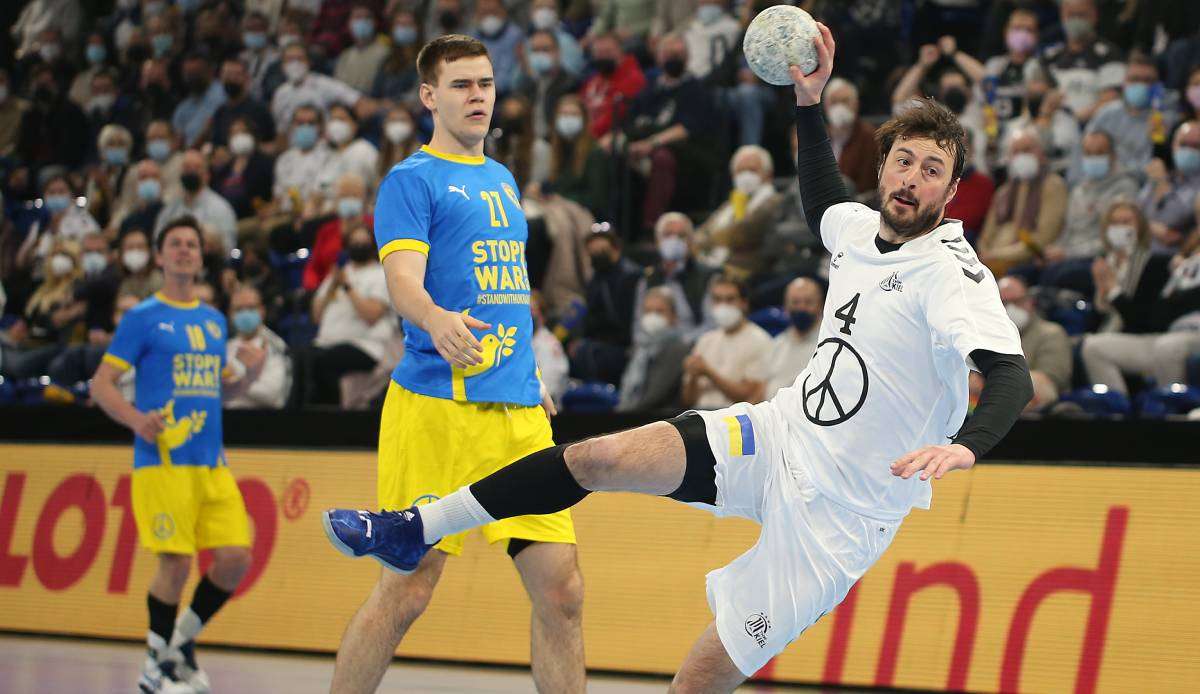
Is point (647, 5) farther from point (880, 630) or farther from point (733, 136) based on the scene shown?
point (880, 630)

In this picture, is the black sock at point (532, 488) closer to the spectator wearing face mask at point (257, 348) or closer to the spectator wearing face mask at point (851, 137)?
the spectator wearing face mask at point (257, 348)

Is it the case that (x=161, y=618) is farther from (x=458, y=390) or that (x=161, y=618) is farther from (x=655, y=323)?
(x=655, y=323)

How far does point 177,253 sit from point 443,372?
3.23m

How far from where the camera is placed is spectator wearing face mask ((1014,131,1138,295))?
10461mm

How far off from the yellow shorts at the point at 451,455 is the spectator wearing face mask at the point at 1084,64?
24.5 ft

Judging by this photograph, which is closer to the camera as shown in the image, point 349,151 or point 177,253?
point 177,253

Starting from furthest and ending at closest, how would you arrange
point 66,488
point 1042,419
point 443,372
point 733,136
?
point 733,136
point 66,488
point 1042,419
point 443,372

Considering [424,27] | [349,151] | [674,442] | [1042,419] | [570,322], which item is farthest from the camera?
[424,27]

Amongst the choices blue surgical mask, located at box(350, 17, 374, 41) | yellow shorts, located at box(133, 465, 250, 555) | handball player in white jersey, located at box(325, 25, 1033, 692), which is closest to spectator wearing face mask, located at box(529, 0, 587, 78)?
blue surgical mask, located at box(350, 17, 374, 41)

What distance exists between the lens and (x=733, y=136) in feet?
41.8

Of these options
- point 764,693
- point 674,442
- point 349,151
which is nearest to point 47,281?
point 349,151

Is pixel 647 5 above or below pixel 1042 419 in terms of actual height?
above

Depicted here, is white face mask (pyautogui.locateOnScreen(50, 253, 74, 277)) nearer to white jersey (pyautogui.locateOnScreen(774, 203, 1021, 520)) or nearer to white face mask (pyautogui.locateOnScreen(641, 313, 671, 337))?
white face mask (pyautogui.locateOnScreen(641, 313, 671, 337))

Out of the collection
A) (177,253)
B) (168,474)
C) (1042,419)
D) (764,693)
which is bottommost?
(764,693)
